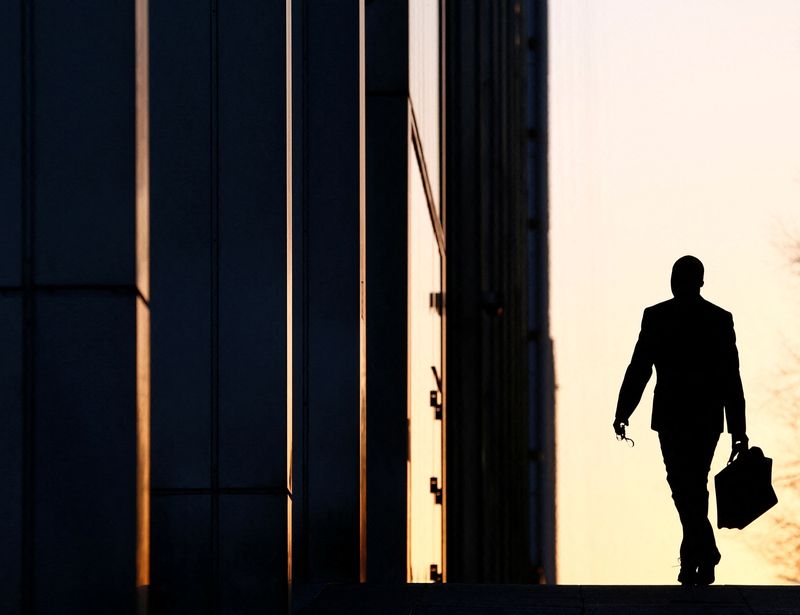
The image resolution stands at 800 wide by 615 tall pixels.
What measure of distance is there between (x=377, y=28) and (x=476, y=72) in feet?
44.2

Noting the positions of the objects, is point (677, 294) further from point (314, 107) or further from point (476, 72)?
point (476, 72)

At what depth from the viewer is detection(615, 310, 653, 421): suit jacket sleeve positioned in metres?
9.23

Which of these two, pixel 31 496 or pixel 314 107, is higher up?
pixel 314 107

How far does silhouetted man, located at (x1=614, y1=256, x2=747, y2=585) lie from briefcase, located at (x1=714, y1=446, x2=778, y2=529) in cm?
17

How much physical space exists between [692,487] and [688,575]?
1.60 ft

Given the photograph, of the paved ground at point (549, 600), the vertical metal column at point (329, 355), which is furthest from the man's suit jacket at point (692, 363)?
the vertical metal column at point (329, 355)

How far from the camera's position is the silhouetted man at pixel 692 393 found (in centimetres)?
909

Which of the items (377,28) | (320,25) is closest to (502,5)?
(377,28)

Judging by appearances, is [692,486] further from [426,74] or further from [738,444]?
[426,74]

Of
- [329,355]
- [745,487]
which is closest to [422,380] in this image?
[329,355]

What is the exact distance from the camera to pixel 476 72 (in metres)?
26.0

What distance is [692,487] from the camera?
9.14 m

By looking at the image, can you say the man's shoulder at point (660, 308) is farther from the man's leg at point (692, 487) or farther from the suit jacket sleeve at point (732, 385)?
the man's leg at point (692, 487)

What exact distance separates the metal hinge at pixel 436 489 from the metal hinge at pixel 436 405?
2.45 ft
